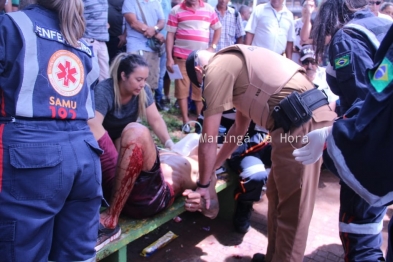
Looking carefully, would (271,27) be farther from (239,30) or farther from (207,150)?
(207,150)

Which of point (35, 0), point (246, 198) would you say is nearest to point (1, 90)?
point (35, 0)

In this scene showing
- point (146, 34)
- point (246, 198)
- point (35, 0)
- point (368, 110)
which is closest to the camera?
point (368, 110)

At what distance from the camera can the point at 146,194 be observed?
2.30 m

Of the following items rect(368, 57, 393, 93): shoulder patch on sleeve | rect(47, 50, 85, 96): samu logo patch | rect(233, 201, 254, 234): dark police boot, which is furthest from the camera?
rect(233, 201, 254, 234): dark police boot

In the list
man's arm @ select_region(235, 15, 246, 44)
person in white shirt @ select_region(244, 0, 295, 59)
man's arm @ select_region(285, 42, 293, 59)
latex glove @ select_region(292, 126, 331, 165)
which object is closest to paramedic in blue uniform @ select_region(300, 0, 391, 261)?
latex glove @ select_region(292, 126, 331, 165)

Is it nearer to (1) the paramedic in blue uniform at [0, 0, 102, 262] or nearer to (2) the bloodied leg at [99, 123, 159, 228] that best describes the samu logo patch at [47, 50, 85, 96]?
(1) the paramedic in blue uniform at [0, 0, 102, 262]

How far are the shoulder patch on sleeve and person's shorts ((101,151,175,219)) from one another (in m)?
1.48

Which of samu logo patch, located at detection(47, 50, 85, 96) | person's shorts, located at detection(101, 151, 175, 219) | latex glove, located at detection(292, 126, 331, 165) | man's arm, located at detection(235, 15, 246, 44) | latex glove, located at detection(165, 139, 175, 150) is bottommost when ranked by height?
latex glove, located at detection(165, 139, 175, 150)

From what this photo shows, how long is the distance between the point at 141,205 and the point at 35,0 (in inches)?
50.5

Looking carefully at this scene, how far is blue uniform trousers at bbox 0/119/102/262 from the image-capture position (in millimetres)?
1474

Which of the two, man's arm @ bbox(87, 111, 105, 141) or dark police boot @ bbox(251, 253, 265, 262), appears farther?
dark police boot @ bbox(251, 253, 265, 262)

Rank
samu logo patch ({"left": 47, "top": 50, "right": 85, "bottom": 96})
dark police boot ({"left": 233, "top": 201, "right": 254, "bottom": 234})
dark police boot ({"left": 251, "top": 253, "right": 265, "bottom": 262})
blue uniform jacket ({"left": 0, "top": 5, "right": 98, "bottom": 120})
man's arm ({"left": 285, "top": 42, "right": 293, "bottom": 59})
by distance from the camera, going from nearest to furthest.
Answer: blue uniform jacket ({"left": 0, "top": 5, "right": 98, "bottom": 120}) → samu logo patch ({"left": 47, "top": 50, "right": 85, "bottom": 96}) → dark police boot ({"left": 251, "top": 253, "right": 265, "bottom": 262}) → dark police boot ({"left": 233, "top": 201, "right": 254, "bottom": 234}) → man's arm ({"left": 285, "top": 42, "right": 293, "bottom": 59})

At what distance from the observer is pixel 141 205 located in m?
2.30

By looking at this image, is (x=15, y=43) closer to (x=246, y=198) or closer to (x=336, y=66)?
(x=336, y=66)
